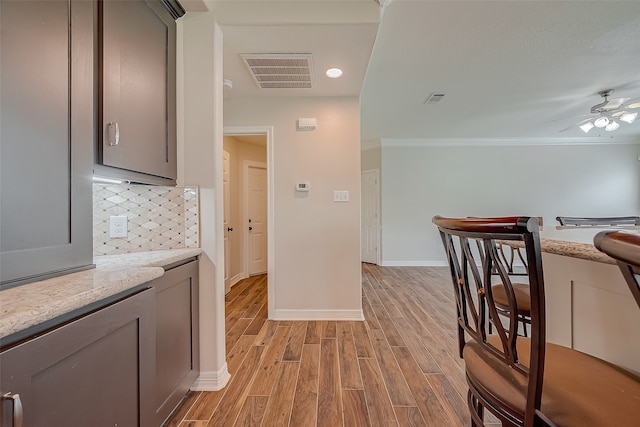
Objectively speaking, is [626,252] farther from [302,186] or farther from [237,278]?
[237,278]

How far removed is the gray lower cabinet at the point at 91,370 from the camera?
0.60m

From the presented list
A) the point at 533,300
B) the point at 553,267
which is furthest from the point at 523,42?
the point at 533,300

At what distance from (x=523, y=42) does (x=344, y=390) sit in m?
3.02

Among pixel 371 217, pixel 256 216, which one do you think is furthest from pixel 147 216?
pixel 371 217

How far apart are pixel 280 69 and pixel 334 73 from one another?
1.54ft

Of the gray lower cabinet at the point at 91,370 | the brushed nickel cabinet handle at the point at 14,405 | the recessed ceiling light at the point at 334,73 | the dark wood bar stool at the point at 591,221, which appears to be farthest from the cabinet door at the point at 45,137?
the dark wood bar stool at the point at 591,221

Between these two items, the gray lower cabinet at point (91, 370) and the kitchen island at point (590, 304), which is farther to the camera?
the kitchen island at point (590, 304)

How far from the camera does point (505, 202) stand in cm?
523

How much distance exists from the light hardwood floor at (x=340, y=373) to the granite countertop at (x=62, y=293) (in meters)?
0.98

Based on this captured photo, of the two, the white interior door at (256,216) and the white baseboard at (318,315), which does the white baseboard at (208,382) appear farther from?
the white interior door at (256,216)

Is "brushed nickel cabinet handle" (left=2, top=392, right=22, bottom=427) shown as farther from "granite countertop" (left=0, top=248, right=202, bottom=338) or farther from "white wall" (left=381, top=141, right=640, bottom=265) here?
"white wall" (left=381, top=141, right=640, bottom=265)

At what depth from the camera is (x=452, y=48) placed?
2238mm

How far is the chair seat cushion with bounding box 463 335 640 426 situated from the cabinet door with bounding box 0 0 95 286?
4.69ft

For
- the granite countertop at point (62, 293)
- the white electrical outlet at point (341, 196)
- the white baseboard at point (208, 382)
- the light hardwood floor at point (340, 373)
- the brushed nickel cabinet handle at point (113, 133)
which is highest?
the brushed nickel cabinet handle at point (113, 133)
